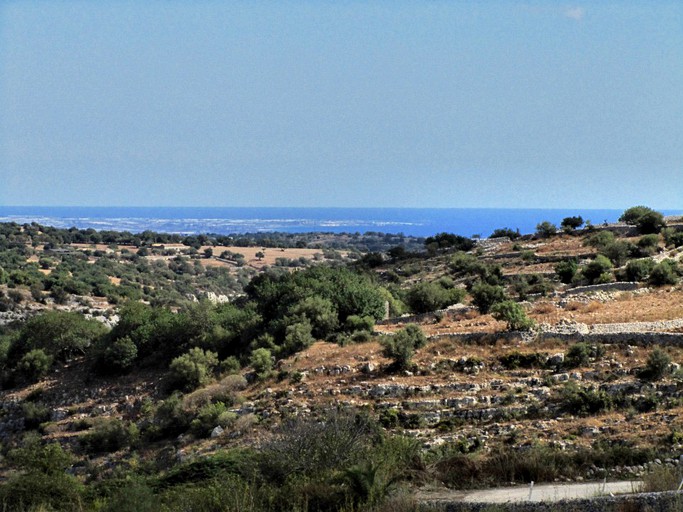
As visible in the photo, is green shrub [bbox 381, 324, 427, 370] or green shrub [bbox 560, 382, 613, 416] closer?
green shrub [bbox 560, 382, 613, 416]

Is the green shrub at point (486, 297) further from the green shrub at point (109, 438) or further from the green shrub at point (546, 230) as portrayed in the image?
the green shrub at point (546, 230)

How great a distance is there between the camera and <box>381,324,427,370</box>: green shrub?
1853 cm

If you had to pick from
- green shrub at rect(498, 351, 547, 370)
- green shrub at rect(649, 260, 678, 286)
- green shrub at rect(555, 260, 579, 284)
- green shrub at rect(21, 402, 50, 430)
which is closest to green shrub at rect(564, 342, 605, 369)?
green shrub at rect(498, 351, 547, 370)

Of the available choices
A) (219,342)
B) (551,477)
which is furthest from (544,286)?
(551,477)

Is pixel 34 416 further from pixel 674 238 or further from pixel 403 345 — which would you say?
pixel 674 238

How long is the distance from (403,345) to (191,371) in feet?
22.7

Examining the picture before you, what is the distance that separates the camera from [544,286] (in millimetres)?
28250

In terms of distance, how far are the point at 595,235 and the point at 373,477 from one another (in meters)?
31.0

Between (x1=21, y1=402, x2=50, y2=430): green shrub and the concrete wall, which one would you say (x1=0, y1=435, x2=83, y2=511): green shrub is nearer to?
the concrete wall

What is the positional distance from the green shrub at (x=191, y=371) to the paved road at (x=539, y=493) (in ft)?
38.9

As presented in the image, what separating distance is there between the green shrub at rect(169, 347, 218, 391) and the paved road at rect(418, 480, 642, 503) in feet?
38.9

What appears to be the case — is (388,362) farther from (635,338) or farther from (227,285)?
(227,285)

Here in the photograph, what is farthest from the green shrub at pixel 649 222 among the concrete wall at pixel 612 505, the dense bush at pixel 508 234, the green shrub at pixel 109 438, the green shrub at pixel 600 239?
the concrete wall at pixel 612 505

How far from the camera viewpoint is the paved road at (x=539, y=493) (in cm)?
988
